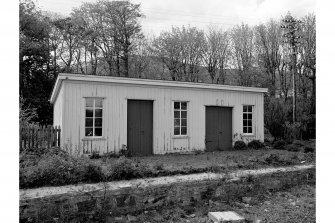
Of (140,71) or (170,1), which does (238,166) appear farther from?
(140,71)

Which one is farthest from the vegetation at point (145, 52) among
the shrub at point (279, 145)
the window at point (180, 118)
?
the window at point (180, 118)

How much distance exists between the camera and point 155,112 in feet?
34.6

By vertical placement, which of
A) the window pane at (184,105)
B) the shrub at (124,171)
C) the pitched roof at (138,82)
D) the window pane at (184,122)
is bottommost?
the shrub at (124,171)

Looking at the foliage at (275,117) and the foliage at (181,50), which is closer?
the foliage at (275,117)

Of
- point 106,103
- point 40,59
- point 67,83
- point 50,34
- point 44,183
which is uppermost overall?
point 50,34

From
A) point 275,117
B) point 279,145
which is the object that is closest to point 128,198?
point 279,145

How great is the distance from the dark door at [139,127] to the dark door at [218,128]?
9.28 ft

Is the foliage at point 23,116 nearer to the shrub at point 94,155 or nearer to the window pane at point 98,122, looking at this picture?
the window pane at point 98,122

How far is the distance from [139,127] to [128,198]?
19.5 feet

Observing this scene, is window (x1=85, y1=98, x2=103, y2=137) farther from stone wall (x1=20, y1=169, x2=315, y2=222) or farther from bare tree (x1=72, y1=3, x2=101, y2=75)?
bare tree (x1=72, y1=3, x2=101, y2=75)

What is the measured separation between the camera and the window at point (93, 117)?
9398 millimetres

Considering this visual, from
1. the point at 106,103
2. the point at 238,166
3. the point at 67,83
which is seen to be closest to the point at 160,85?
the point at 106,103

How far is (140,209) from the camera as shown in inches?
179

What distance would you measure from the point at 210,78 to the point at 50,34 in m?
14.0
